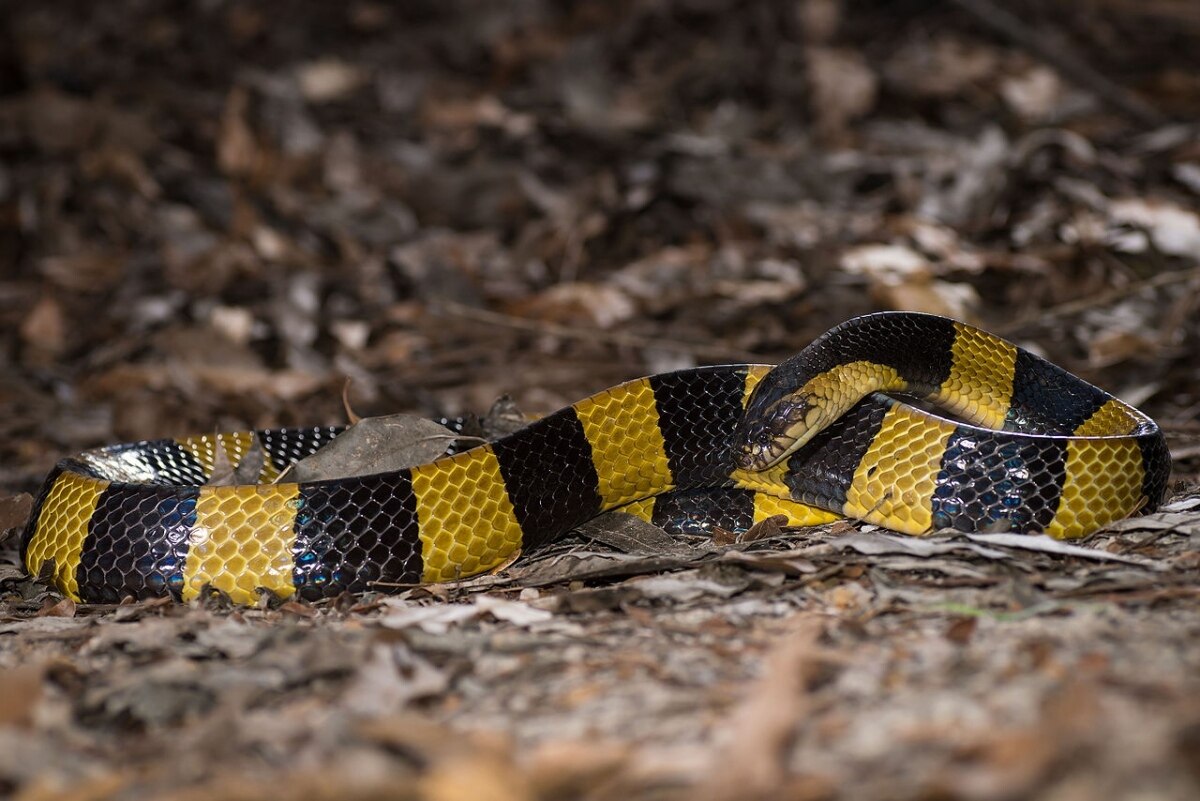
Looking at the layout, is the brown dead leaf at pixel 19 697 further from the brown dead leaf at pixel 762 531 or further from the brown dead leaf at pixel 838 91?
the brown dead leaf at pixel 838 91

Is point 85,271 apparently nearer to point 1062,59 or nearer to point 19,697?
point 19,697

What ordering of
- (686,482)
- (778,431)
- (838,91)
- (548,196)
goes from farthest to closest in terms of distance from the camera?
(838,91)
(548,196)
(686,482)
(778,431)

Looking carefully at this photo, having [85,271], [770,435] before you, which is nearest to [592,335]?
[770,435]

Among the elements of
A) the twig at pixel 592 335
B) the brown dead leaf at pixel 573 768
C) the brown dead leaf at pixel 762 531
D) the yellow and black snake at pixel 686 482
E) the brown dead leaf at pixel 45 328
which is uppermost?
the brown dead leaf at pixel 45 328

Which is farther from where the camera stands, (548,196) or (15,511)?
(548,196)

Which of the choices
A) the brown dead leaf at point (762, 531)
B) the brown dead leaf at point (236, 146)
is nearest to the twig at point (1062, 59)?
the brown dead leaf at point (762, 531)

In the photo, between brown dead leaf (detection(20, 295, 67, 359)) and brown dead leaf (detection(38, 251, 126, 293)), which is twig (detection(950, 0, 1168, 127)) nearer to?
brown dead leaf (detection(38, 251, 126, 293))

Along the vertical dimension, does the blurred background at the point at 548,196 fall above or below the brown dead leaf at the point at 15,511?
above

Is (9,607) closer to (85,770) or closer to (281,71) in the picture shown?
(85,770)
